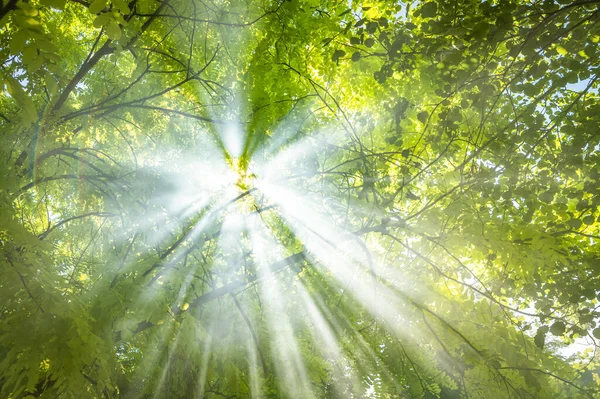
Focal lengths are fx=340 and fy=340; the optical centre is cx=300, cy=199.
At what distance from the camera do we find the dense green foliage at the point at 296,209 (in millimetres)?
2023

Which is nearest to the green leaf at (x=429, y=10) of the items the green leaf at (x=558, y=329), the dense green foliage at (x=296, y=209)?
the dense green foliage at (x=296, y=209)

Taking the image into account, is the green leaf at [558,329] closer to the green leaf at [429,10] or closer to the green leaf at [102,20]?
the green leaf at [429,10]

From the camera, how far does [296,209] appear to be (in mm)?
3490

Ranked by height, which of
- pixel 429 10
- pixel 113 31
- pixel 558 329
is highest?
pixel 113 31

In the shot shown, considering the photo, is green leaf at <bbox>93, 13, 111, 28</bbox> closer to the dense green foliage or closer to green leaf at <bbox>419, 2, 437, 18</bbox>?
the dense green foliage

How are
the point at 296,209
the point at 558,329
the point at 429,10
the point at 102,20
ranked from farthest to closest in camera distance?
the point at 296,209 < the point at 558,329 < the point at 429,10 < the point at 102,20

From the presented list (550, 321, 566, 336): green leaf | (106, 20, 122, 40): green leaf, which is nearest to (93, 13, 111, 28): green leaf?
(106, 20, 122, 40): green leaf

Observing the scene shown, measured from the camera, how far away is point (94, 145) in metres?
4.07

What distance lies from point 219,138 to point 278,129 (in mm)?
756

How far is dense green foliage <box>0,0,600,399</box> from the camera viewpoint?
6.64ft

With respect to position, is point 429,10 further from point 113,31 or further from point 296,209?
point 296,209

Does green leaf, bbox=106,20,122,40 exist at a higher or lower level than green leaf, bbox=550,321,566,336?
higher

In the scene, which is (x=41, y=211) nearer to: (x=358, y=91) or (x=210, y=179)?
(x=210, y=179)

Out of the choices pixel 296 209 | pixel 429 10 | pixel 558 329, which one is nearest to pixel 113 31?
pixel 429 10
